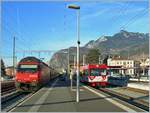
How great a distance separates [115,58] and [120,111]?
159 meters

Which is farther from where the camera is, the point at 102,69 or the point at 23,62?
the point at 102,69

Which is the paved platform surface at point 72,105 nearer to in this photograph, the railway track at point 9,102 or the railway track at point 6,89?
the railway track at point 9,102

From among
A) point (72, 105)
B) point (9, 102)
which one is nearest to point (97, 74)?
point (9, 102)

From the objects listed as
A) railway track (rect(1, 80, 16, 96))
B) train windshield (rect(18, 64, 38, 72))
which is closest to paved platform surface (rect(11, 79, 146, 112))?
railway track (rect(1, 80, 16, 96))

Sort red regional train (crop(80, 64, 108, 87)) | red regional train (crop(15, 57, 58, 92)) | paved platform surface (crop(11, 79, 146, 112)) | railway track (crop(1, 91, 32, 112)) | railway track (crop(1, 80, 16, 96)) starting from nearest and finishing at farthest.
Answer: paved platform surface (crop(11, 79, 146, 112)) → railway track (crop(1, 91, 32, 112)) → railway track (crop(1, 80, 16, 96)) → red regional train (crop(15, 57, 58, 92)) → red regional train (crop(80, 64, 108, 87))

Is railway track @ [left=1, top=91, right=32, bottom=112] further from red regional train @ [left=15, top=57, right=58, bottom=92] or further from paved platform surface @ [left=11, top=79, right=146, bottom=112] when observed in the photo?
red regional train @ [left=15, top=57, right=58, bottom=92]

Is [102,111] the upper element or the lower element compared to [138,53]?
lower

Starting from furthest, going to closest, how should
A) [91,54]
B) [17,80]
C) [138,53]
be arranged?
[138,53]
[91,54]
[17,80]

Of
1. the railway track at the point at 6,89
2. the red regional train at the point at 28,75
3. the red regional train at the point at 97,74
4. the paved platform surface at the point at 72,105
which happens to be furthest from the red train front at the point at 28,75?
the paved platform surface at the point at 72,105

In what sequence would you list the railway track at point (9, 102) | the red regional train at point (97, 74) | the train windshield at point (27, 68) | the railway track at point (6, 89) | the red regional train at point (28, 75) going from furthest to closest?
the red regional train at point (97, 74) → the train windshield at point (27, 68) → the red regional train at point (28, 75) → the railway track at point (6, 89) → the railway track at point (9, 102)

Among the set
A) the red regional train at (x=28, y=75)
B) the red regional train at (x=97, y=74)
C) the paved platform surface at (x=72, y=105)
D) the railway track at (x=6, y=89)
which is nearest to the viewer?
the paved platform surface at (x=72, y=105)

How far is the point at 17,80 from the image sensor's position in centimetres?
4041

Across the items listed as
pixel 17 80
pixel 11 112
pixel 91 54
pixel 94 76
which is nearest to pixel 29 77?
pixel 17 80

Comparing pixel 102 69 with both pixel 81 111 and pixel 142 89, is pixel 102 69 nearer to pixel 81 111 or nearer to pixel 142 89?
pixel 142 89
